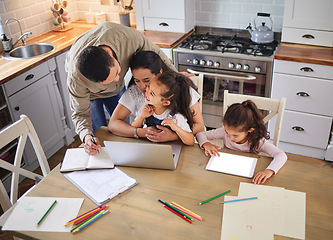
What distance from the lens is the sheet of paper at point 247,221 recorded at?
4.70 ft

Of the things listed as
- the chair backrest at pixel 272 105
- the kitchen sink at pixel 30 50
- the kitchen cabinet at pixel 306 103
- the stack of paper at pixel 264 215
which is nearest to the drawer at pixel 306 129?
the kitchen cabinet at pixel 306 103

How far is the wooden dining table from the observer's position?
1.47m

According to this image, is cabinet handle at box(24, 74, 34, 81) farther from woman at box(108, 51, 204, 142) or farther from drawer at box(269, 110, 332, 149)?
drawer at box(269, 110, 332, 149)

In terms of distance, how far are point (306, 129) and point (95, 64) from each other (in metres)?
2.11

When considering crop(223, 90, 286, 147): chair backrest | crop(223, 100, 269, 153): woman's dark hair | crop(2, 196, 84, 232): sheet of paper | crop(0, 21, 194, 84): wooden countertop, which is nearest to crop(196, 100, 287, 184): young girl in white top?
crop(223, 100, 269, 153): woman's dark hair

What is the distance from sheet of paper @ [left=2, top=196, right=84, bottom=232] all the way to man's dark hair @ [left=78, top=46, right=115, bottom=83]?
0.64 meters

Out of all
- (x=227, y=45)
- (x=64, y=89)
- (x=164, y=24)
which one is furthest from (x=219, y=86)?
(x=64, y=89)

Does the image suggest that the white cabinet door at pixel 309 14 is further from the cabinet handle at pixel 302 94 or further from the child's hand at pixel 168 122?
the child's hand at pixel 168 122

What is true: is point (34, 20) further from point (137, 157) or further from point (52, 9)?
point (137, 157)

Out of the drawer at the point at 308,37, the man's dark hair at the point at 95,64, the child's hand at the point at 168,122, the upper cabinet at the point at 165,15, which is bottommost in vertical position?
the child's hand at the point at 168,122

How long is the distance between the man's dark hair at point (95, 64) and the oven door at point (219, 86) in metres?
1.65

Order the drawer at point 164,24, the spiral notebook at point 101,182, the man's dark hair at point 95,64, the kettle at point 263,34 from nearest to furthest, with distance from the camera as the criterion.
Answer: the spiral notebook at point 101,182
the man's dark hair at point 95,64
the kettle at point 263,34
the drawer at point 164,24

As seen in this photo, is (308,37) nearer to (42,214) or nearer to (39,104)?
(39,104)

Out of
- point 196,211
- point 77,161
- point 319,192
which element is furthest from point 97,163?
point 319,192
